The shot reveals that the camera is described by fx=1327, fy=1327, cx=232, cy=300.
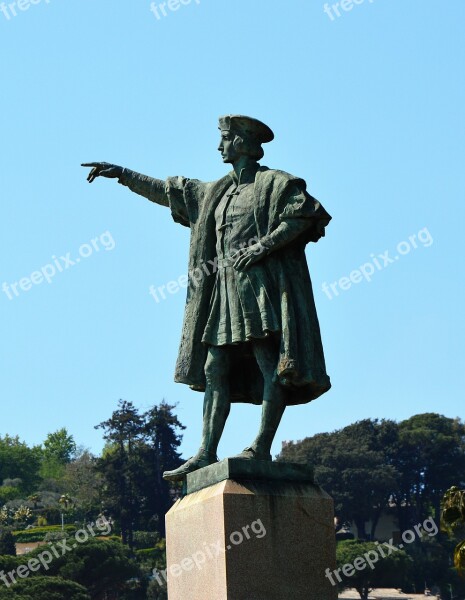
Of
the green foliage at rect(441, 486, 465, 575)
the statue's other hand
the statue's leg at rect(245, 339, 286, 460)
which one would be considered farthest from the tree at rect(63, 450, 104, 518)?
the statue's leg at rect(245, 339, 286, 460)

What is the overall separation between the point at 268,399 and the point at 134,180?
2225 mm

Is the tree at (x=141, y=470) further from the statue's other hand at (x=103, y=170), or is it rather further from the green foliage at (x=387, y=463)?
the statue's other hand at (x=103, y=170)

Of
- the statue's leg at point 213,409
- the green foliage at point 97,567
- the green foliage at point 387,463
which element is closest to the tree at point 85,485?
the green foliage at point 387,463

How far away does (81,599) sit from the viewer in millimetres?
67188

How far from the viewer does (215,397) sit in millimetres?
9414

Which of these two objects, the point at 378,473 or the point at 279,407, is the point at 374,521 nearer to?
the point at 378,473

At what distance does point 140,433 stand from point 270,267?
86.5 metres

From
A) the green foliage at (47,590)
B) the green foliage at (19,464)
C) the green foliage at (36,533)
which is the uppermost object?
the green foliage at (19,464)

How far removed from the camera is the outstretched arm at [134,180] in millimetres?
10258

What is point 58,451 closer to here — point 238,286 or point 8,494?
point 8,494

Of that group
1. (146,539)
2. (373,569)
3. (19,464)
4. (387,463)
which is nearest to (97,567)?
(146,539)

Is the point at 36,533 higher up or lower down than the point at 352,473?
lower down

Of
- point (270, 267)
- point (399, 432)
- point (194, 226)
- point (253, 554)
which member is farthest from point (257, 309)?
point (399, 432)

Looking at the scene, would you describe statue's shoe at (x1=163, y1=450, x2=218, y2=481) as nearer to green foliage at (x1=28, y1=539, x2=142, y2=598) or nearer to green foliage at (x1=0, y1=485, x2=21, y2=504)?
green foliage at (x1=28, y1=539, x2=142, y2=598)
